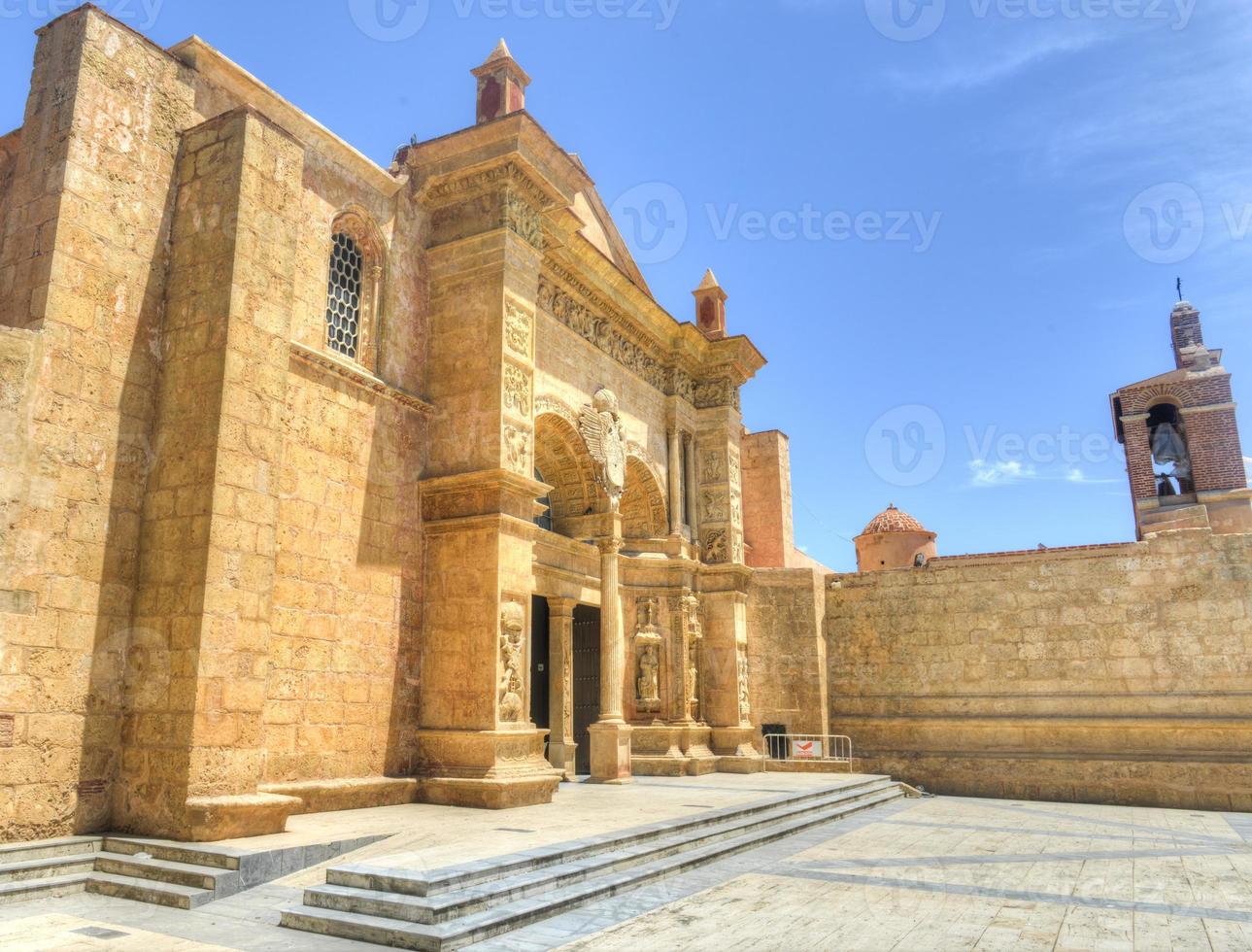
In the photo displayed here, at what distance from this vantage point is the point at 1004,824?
11.4 metres

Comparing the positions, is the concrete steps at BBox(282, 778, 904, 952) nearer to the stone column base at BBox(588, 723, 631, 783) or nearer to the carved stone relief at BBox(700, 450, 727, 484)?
the stone column base at BBox(588, 723, 631, 783)

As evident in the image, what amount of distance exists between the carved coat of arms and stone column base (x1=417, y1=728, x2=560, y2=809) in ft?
16.4

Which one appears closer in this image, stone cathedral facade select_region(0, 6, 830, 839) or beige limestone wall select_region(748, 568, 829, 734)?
stone cathedral facade select_region(0, 6, 830, 839)

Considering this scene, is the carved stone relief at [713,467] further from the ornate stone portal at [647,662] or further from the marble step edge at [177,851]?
the marble step edge at [177,851]

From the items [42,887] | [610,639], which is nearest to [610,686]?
[610,639]

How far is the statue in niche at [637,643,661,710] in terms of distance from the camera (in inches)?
638

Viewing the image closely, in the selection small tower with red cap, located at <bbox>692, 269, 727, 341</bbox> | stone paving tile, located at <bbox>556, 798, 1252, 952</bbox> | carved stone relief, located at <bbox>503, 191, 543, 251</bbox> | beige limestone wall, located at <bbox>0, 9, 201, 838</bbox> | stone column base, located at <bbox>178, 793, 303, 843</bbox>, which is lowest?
stone paving tile, located at <bbox>556, 798, 1252, 952</bbox>

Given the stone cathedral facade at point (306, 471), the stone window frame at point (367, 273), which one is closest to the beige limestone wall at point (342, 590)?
the stone cathedral facade at point (306, 471)

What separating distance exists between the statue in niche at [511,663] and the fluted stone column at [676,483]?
663 cm

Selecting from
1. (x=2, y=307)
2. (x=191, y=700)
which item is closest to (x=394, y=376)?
(x=2, y=307)

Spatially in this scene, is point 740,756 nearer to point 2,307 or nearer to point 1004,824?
point 1004,824

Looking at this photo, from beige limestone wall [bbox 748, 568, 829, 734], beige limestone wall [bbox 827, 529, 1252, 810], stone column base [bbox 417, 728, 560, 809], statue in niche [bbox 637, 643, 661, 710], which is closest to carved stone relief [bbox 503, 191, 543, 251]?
stone column base [bbox 417, 728, 560, 809]

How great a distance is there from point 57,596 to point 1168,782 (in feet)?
54.9

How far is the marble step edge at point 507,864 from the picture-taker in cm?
562
